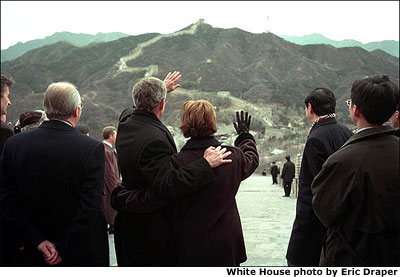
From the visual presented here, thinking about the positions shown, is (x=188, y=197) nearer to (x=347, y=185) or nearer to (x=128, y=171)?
(x=128, y=171)

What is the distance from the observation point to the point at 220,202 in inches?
76.5

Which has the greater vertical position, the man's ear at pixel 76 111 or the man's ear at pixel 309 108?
the man's ear at pixel 76 111

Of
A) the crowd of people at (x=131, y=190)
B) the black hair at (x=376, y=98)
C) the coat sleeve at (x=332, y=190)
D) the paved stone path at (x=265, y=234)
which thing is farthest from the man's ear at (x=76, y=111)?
the paved stone path at (x=265, y=234)

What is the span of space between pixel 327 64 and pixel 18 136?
6357cm

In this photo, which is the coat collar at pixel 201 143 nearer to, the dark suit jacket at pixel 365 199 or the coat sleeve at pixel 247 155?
the coat sleeve at pixel 247 155

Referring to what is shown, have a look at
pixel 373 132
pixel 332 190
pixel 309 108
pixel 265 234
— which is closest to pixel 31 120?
pixel 309 108

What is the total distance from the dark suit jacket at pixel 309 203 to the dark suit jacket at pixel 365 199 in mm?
653

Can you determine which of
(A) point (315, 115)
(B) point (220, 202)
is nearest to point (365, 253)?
(B) point (220, 202)

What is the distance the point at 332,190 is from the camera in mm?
1559

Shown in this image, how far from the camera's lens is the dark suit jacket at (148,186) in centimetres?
189

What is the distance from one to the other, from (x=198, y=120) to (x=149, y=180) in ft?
1.13

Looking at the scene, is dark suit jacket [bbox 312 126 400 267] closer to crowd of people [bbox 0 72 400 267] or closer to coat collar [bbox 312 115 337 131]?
crowd of people [bbox 0 72 400 267]

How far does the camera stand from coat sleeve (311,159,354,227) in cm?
152
